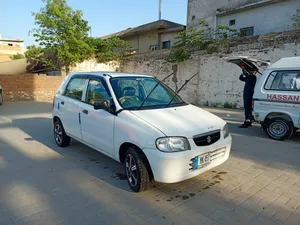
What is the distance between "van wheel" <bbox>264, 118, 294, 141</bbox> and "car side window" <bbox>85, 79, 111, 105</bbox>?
4551mm

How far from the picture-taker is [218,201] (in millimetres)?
2871

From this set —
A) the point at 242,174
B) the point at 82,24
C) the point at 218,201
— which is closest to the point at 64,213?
the point at 218,201

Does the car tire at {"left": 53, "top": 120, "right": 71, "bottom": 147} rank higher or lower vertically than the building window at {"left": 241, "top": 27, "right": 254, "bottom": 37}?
lower

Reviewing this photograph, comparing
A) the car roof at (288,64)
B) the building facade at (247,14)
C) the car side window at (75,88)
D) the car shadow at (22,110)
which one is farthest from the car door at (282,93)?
the car shadow at (22,110)

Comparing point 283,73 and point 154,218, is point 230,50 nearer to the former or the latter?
point 283,73

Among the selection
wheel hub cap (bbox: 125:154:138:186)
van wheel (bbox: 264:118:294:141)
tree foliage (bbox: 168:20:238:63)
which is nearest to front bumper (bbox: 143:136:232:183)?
wheel hub cap (bbox: 125:154:138:186)

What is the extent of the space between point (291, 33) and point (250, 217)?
941cm

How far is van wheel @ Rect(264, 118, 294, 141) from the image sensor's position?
18.2ft

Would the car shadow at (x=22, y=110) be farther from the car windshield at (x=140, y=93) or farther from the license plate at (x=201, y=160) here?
the license plate at (x=201, y=160)

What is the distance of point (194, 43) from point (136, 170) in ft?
35.6

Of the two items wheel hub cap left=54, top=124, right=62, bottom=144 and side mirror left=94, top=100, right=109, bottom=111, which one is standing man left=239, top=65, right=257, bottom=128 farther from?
wheel hub cap left=54, top=124, right=62, bottom=144

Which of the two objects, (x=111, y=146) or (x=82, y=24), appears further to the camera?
(x=82, y=24)

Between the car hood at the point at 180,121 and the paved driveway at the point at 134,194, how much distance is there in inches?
35.8

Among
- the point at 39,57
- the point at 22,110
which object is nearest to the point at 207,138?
the point at 22,110
